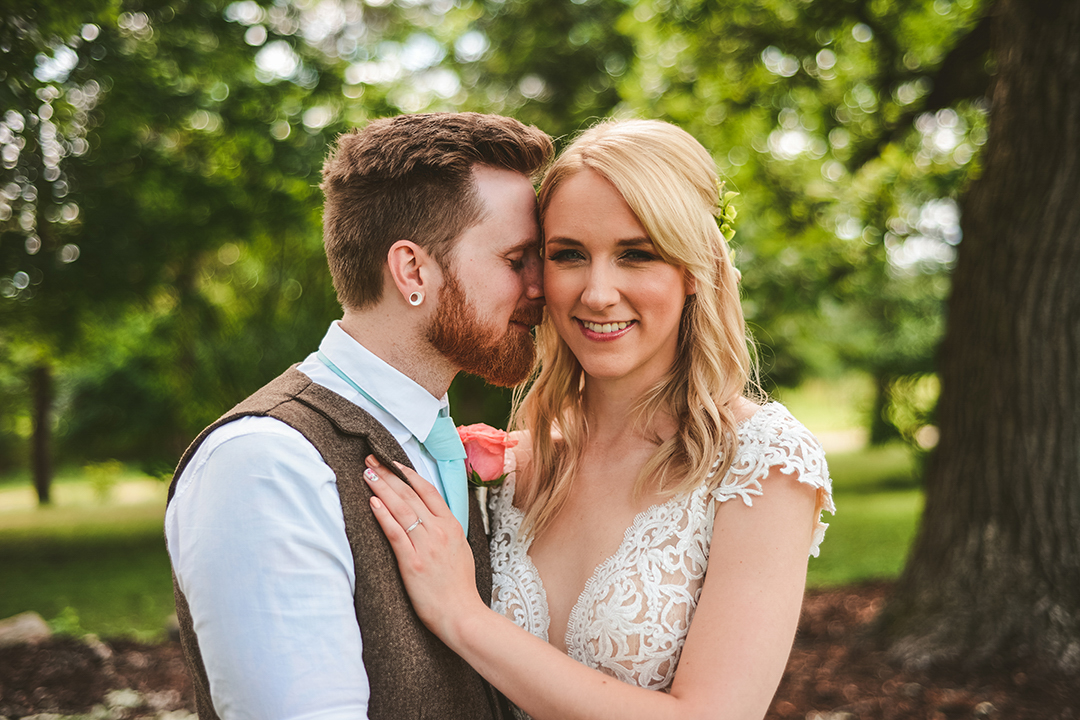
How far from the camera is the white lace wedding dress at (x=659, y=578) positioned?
2.11 meters

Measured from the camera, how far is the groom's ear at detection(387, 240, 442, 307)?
2109 millimetres

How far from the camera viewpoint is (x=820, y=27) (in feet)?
22.4

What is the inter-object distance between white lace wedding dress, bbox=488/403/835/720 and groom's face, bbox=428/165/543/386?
61cm

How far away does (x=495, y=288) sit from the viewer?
2.23 meters

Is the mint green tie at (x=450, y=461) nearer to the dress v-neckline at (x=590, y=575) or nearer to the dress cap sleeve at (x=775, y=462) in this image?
Answer: the dress v-neckline at (x=590, y=575)

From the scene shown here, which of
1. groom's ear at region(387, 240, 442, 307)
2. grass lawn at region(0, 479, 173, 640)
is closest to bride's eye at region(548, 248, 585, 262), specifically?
groom's ear at region(387, 240, 442, 307)

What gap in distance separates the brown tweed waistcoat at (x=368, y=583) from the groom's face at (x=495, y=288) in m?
0.35

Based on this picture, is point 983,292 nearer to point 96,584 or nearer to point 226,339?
point 226,339

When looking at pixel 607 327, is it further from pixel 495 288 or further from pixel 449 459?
pixel 449 459

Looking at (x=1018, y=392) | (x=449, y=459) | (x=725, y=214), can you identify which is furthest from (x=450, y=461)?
(x=1018, y=392)

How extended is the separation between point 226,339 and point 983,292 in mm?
5889

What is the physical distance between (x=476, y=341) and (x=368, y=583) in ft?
2.37

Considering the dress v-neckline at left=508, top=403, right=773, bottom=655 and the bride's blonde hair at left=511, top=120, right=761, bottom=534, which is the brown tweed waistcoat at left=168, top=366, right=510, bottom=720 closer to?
the dress v-neckline at left=508, top=403, right=773, bottom=655

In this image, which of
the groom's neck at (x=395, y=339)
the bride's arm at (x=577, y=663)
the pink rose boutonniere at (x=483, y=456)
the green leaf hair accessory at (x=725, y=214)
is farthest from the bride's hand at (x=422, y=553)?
the green leaf hair accessory at (x=725, y=214)
